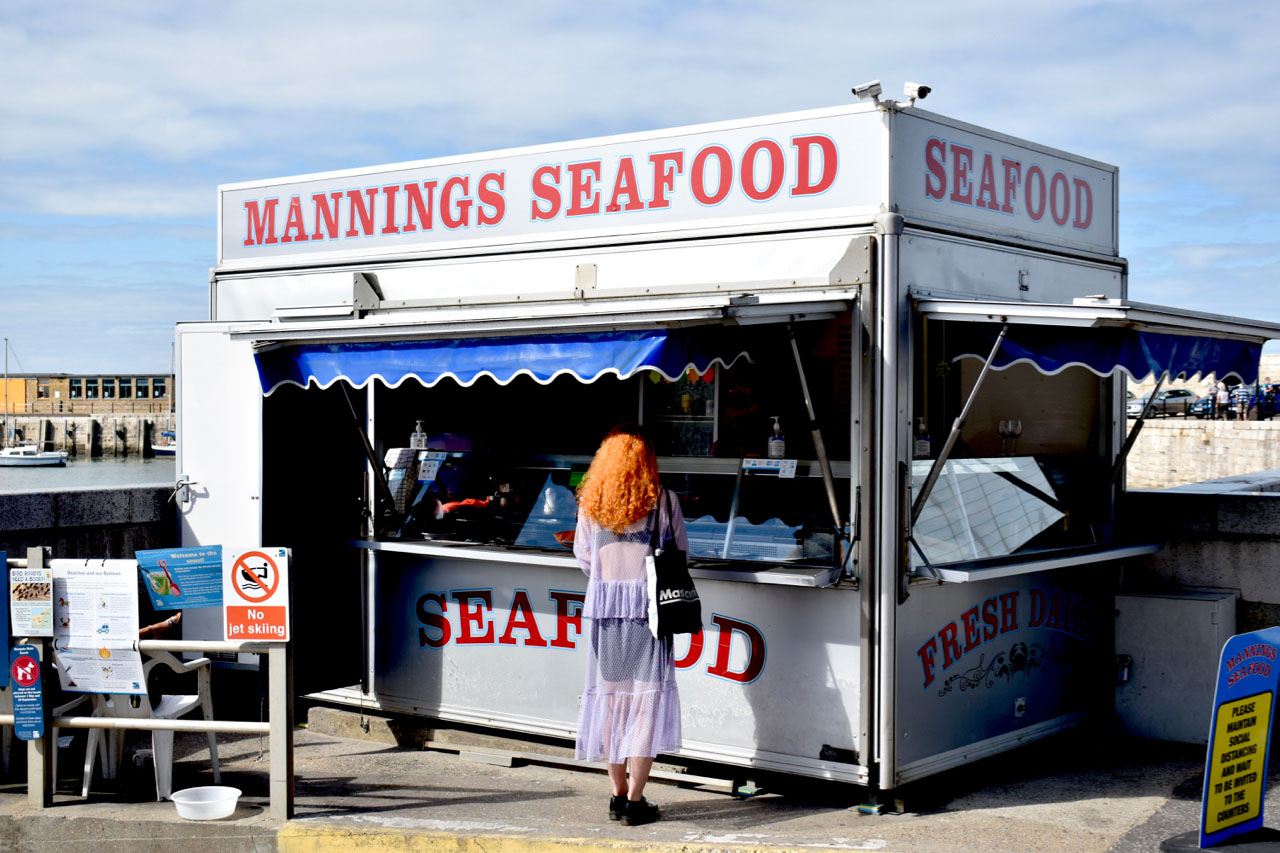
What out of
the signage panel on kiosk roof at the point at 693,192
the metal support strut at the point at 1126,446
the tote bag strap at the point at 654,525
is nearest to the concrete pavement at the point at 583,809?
the tote bag strap at the point at 654,525

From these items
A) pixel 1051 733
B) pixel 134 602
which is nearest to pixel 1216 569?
pixel 1051 733

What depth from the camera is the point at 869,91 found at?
5668 millimetres

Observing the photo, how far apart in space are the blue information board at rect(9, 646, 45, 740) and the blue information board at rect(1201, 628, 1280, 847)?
15.6 feet

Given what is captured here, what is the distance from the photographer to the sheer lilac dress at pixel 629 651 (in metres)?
5.49

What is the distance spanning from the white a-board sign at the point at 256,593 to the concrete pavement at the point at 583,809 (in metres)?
0.82

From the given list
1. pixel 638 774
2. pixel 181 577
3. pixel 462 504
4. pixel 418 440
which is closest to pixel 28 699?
pixel 181 577

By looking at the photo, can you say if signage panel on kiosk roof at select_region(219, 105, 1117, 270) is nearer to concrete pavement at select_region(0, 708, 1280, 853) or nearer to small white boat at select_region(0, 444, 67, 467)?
concrete pavement at select_region(0, 708, 1280, 853)

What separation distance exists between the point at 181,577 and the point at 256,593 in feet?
1.64

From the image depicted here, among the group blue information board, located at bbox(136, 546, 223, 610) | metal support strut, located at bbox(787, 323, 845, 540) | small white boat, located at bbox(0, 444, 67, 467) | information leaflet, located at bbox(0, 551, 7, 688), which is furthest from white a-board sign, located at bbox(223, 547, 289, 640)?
small white boat, located at bbox(0, 444, 67, 467)

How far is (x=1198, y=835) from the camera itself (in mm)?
5062

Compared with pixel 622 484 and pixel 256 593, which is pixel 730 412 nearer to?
pixel 622 484

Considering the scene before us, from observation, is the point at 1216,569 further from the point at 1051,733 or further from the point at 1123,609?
the point at 1051,733

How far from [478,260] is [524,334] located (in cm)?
117

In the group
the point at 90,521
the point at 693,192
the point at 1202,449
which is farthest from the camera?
the point at 1202,449
